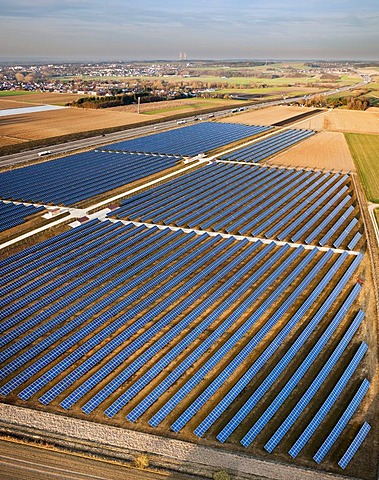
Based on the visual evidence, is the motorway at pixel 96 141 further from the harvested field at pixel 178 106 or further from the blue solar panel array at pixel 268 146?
the blue solar panel array at pixel 268 146

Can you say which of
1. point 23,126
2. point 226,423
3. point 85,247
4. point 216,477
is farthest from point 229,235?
point 23,126

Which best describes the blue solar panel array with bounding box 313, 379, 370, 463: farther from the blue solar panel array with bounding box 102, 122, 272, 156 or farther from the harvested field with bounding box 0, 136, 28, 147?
the harvested field with bounding box 0, 136, 28, 147

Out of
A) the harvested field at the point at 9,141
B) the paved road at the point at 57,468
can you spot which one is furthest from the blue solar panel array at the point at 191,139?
the paved road at the point at 57,468

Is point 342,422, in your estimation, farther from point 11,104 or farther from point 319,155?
point 11,104

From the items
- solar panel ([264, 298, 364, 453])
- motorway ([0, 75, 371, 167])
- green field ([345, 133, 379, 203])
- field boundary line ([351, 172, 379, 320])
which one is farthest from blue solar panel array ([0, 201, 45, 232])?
green field ([345, 133, 379, 203])

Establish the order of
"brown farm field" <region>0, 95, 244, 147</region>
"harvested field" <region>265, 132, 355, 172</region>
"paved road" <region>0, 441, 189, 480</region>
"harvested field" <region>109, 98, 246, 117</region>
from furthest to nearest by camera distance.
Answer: "harvested field" <region>109, 98, 246, 117</region>
"brown farm field" <region>0, 95, 244, 147</region>
"harvested field" <region>265, 132, 355, 172</region>
"paved road" <region>0, 441, 189, 480</region>

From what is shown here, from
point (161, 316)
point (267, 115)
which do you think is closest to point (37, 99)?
point (267, 115)
